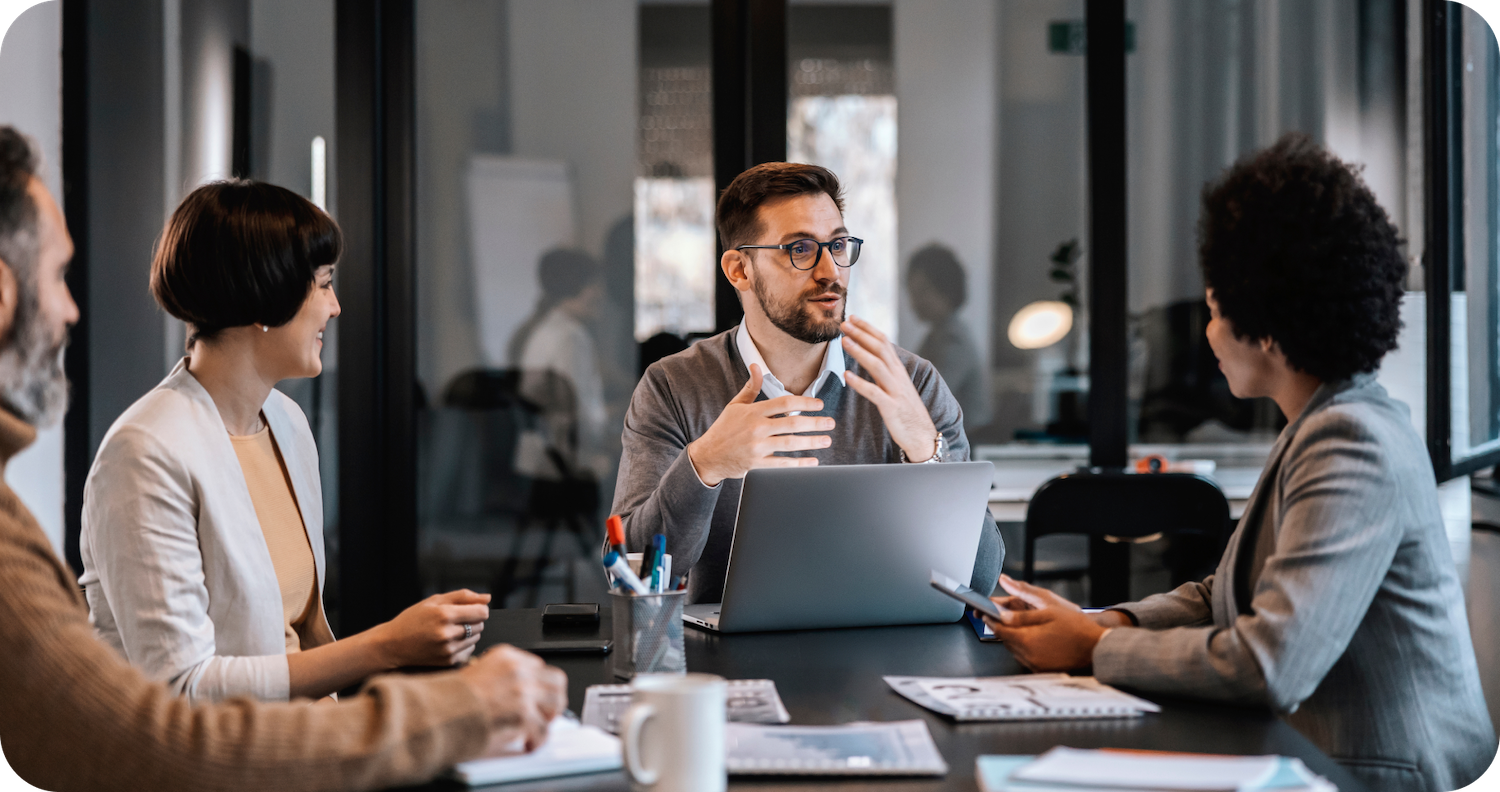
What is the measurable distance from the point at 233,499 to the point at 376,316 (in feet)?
6.33

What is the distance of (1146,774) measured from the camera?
891 millimetres

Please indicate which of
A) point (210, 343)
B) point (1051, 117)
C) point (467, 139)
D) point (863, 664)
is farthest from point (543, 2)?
point (863, 664)

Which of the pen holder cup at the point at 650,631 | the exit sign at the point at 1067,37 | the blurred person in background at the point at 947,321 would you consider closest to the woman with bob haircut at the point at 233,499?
the pen holder cup at the point at 650,631

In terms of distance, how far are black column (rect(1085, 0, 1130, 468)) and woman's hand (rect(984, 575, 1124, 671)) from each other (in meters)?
2.10

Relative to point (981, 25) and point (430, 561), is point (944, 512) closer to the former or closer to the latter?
point (430, 561)

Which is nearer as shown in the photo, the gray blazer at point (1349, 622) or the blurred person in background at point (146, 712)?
the blurred person in background at point (146, 712)

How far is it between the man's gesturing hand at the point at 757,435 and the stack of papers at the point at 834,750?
0.63m

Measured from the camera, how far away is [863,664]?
1.40 meters

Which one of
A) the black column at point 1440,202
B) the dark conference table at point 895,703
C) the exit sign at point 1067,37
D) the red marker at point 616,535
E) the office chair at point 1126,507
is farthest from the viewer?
the exit sign at point 1067,37

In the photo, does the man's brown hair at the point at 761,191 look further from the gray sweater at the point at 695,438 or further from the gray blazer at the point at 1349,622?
the gray blazer at the point at 1349,622

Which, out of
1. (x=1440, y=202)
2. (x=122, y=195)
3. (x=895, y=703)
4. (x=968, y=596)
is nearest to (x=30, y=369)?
(x=895, y=703)

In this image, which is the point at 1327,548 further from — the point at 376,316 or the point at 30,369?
the point at 376,316

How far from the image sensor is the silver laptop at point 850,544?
1450 mm

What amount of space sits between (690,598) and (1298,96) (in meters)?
2.99
